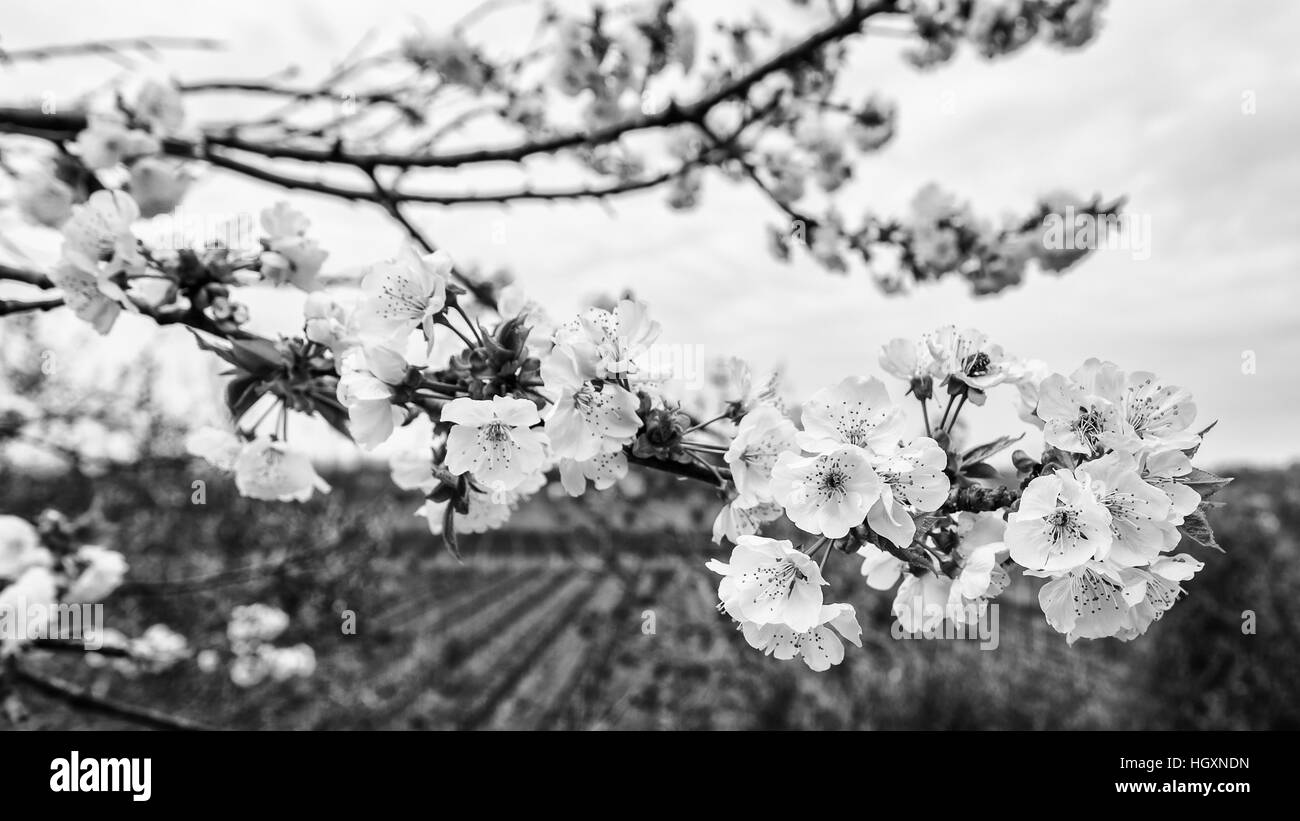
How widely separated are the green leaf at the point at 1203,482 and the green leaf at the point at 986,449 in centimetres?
15

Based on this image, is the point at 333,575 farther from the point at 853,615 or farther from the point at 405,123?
the point at 853,615

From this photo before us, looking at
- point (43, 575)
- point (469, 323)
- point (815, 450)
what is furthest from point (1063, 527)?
point (43, 575)

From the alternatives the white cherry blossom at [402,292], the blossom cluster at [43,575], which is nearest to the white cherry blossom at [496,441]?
the white cherry blossom at [402,292]

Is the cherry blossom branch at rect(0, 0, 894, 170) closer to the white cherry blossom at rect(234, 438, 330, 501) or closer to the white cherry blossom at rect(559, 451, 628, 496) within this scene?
the white cherry blossom at rect(234, 438, 330, 501)

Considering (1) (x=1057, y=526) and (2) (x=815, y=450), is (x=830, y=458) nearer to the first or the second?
(2) (x=815, y=450)

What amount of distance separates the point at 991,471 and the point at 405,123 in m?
2.11

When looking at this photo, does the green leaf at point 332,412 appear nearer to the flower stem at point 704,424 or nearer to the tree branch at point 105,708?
the flower stem at point 704,424

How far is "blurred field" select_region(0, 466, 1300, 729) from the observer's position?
4113 millimetres

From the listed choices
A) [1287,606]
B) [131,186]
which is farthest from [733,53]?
[1287,606]

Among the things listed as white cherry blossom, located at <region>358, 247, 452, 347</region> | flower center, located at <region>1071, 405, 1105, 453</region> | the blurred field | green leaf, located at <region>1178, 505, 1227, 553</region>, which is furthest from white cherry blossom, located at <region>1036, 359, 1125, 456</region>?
the blurred field

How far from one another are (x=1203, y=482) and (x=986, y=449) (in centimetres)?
19

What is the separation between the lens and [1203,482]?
72 cm

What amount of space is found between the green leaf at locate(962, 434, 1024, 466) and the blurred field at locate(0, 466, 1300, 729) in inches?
97.0
